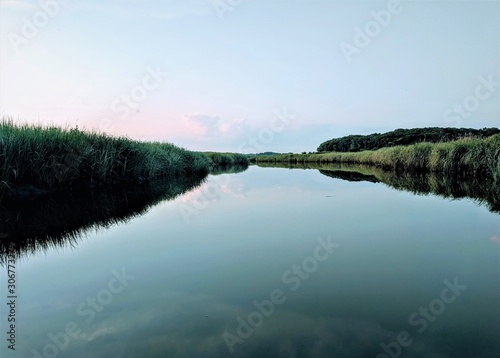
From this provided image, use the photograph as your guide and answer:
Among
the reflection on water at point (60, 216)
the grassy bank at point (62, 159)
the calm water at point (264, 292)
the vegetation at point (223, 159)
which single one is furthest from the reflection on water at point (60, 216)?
the vegetation at point (223, 159)

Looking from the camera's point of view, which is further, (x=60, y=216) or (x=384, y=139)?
(x=384, y=139)

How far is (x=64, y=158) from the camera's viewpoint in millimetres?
6562

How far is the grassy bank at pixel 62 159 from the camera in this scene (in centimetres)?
550

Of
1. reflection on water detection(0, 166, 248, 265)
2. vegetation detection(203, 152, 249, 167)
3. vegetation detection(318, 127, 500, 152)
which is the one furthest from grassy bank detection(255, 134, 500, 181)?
vegetation detection(318, 127, 500, 152)

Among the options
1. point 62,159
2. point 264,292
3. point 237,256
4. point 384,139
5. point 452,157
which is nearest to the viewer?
point 264,292

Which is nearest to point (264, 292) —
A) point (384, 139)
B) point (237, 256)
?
point (237, 256)

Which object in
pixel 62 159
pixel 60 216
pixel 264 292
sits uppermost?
pixel 62 159

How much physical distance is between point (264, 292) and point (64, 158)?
6006 millimetres

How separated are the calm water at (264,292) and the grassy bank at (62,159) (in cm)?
289

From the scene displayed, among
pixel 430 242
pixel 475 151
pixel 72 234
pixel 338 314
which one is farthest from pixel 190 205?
pixel 475 151

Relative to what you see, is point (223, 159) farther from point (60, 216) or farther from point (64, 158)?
point (60, 216)

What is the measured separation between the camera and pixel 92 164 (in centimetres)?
752

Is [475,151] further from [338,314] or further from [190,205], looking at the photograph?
[338,314]

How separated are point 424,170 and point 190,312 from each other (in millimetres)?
14281
